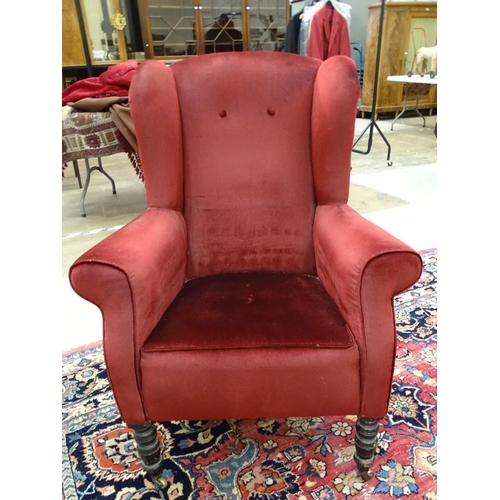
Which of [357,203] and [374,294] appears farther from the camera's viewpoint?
[357,203]

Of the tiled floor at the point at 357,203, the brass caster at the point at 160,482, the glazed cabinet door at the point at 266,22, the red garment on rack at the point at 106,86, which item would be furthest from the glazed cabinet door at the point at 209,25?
the brass caster at the point at 160,482

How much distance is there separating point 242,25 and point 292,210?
466 centimetres

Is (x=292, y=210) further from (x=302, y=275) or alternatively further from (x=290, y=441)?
(x=290, y=441)

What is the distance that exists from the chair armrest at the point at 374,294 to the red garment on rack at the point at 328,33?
8.96 feet

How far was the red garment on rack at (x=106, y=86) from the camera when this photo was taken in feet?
8.40

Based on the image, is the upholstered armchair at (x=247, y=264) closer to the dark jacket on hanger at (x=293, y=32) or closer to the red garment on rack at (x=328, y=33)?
the red garment on rack at (x=328, y=33)

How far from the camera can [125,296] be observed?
92 cm

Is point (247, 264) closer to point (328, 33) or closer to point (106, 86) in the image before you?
point (106, 86)

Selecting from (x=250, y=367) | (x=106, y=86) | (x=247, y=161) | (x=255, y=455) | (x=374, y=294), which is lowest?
(x=255, y=455)

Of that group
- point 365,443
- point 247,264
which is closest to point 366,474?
point 365,443

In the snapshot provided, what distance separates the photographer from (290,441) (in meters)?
1.20

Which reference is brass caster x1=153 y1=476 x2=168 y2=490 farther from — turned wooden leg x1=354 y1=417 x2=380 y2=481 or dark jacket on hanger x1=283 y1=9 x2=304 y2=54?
dark jacket on hanger x1=283 y1=9 x2=304 y2=54

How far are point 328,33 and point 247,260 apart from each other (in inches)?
104

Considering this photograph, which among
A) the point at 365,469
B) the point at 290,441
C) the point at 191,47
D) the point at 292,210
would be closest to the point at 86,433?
the point at 290,441
